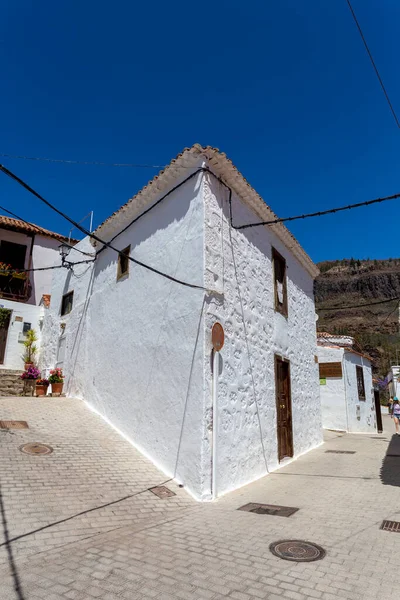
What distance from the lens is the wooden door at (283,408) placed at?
29.9ft

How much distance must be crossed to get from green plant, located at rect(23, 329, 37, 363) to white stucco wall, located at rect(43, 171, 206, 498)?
182 inches

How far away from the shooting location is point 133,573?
3.39 m

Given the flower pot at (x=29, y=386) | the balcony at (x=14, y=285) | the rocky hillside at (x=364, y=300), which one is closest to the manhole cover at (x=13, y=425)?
the flower pot at (x=29, y=386)

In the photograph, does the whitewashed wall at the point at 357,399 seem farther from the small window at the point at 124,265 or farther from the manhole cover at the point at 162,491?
the manhole cover at the point at 162,491

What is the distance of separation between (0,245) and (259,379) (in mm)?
15305

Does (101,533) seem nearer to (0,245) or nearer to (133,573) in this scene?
(133,573)

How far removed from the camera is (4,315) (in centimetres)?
1476

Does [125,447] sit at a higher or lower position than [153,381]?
lower

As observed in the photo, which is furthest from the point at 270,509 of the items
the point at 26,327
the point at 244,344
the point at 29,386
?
the point at 26,327

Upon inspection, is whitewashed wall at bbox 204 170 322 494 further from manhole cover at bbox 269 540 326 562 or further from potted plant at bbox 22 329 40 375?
potted plant at bbox 22 329 40 375

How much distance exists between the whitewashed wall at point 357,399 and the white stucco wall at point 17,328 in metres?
12.4

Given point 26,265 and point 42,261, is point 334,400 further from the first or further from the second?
point 26,265

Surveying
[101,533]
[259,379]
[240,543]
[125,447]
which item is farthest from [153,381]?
[240,543]

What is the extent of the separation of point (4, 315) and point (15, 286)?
3761 mm
